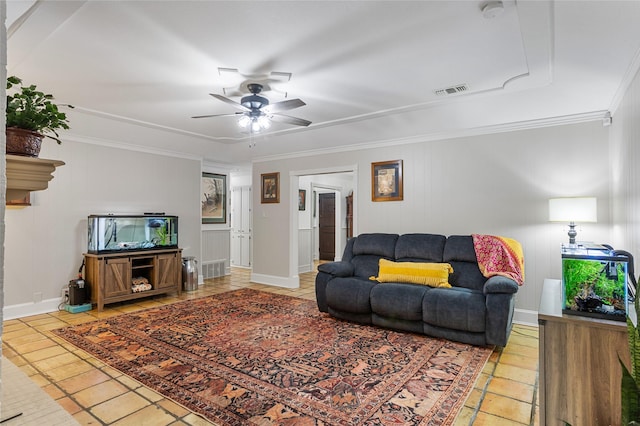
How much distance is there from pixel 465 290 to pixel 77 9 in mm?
3871

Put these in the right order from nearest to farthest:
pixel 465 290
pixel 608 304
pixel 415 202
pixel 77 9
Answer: pixel 608 304
pixel 77 9
pixel 465 290
pixel 415 202

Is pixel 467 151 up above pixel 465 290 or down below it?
above

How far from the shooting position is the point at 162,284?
17.0 feet

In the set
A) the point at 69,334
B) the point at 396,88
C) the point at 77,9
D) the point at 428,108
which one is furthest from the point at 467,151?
the point at 69,334

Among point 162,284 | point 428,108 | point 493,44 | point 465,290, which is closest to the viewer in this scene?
point 493,44

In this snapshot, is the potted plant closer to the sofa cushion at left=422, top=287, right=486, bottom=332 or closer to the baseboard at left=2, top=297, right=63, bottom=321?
the sofa cushion at left=422, top=287, right=486, bottom=332

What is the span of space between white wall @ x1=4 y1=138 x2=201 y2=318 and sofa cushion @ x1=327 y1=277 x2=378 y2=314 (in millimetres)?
3490

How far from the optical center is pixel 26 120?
112 cm

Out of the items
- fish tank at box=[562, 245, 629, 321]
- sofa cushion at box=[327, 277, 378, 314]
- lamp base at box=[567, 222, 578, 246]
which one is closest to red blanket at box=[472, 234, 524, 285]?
lamp base at box=[567, 222, 578, 246]

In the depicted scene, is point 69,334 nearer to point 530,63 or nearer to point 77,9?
point 77,9

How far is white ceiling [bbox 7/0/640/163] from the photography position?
81.2 inches

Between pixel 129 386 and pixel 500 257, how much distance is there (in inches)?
140

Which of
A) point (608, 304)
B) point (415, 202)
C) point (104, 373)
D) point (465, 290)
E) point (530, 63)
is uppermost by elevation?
point (530, 63)

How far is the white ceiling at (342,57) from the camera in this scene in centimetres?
206
